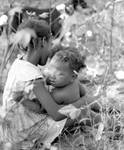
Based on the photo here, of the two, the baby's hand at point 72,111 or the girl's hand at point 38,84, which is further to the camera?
the girl's hand at point 38,84

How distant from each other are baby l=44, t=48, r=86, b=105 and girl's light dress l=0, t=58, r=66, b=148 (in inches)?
3.7

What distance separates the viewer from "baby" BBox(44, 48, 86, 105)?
1.92m

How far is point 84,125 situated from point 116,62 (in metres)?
0.85

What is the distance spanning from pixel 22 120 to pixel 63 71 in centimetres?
36

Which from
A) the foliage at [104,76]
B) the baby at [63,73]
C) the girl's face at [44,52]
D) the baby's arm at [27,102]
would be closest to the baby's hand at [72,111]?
the foliage at [104,76]

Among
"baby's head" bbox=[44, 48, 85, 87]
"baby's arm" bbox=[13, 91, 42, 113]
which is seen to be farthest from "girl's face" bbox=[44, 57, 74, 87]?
"baby's arm" bbox=[13, 91, 42, 113]

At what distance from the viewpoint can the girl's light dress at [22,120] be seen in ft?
6.58

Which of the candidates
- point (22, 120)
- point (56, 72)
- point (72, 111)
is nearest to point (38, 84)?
point (56, 72)

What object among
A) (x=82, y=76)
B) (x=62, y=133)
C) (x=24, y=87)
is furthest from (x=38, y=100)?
(x=82, y=76)

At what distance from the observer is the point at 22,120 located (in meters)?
2.09

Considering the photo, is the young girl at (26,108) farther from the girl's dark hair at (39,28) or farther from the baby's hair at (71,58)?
the baby's hair at (71,58)

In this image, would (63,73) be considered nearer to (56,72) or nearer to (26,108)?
(56,72)

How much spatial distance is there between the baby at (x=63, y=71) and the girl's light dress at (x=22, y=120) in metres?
0.09

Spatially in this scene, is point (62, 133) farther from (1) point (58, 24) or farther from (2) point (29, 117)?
(1) point (58, 24)
